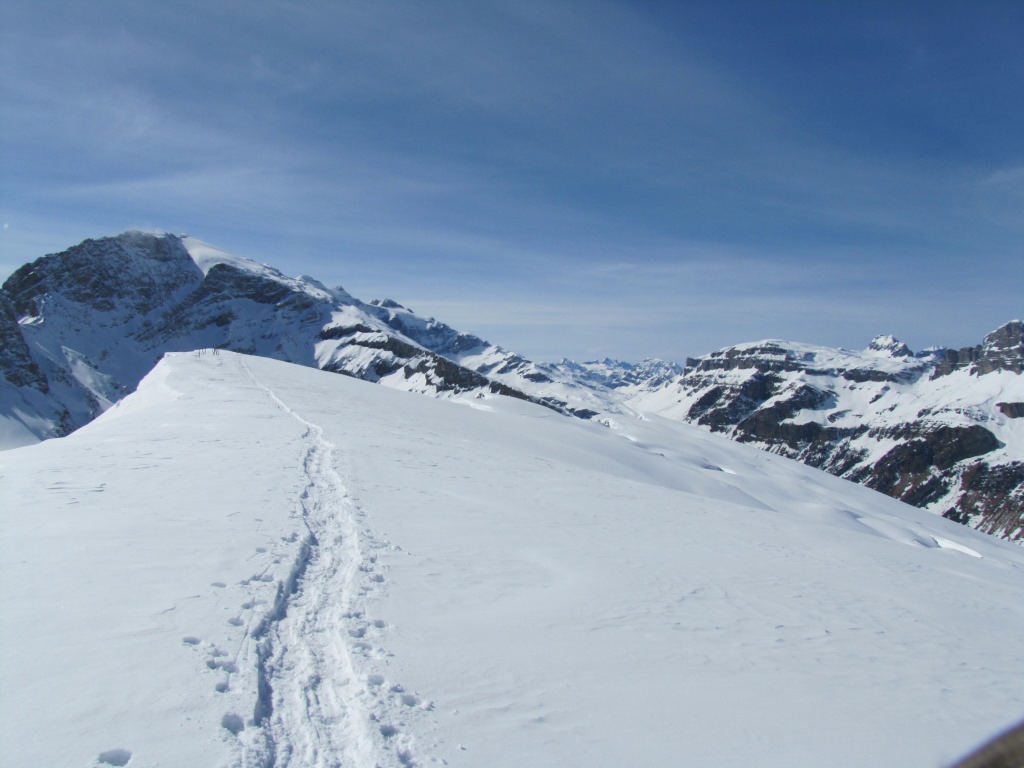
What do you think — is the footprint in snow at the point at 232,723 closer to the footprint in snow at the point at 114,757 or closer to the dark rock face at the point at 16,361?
the footprint in snow at the point at 114,757

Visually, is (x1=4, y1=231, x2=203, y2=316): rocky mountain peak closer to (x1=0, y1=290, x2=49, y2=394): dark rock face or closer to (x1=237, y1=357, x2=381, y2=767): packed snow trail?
(x1=0, y1=290, x2=49, y2=394): dark rock face

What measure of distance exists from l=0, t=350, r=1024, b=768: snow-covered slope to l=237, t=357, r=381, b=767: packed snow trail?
3cm

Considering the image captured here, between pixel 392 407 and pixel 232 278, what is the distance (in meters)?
188

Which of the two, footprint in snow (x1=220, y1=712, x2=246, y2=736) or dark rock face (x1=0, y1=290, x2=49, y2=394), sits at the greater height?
footprint in snow (x1=220, y1=712, x2=246, y2=736)

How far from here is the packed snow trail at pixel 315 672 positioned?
195 inches

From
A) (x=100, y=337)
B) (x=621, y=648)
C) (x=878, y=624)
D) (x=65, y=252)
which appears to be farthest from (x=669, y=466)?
(x=65, y=252)

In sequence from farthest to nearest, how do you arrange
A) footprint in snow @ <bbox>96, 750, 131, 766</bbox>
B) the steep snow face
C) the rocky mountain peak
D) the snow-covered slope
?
1. the rocky mountain peak
2. the steep snow face
3. the snow-covered slope
4. footprint in snow @ <bbox>96, 750, 131, 766</bbox>

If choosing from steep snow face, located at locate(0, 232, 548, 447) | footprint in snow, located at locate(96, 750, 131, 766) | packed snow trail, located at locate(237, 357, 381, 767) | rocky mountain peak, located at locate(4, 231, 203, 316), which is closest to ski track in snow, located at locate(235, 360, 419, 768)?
packed snow trail, located at locate(237, 357, 381, 767)

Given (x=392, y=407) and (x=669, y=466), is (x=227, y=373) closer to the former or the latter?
(x=392, y=407)

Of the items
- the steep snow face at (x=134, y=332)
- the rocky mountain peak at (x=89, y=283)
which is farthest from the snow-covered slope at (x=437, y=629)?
the rocky mountain peak at (x=89, y=283)

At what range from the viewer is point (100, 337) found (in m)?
170

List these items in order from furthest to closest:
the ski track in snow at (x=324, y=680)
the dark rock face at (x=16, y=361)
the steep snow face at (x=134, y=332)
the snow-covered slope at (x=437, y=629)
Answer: the steep snow face at (x=134, y=332), the dark rock face at (x=16, y=361), the snow-covered slope at (x=437, y=629), the ski track in snow at (x=324, y=680)

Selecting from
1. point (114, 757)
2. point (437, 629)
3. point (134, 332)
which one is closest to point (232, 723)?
point (114, 757)

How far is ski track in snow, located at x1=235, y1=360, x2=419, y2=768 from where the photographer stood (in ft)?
16.3
